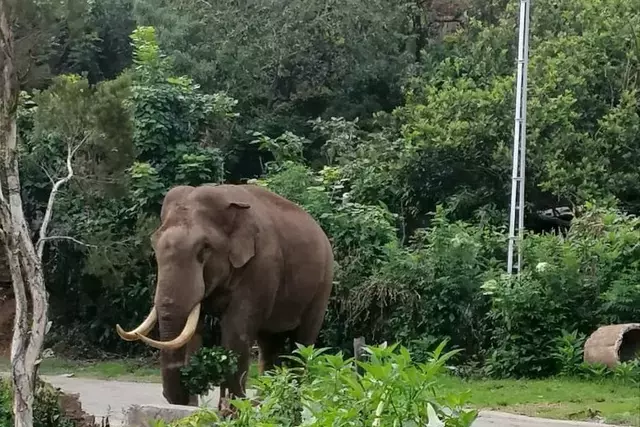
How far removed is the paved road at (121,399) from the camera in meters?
8.77

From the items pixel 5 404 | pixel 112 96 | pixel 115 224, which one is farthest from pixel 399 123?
pixel 5 404

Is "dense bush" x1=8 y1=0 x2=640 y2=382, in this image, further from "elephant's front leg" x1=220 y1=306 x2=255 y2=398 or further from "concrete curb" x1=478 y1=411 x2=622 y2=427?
"elephant's front leg" x1=220 y1=306 x2=255 y2=398

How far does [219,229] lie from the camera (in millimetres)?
7828

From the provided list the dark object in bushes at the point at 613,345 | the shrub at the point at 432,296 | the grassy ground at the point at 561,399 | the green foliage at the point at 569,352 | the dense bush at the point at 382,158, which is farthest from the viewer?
the shrub at the point at 432,296

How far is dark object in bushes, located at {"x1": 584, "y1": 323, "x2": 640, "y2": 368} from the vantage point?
11.0m

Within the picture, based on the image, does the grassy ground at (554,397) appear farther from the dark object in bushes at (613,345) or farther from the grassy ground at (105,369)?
the dark object in bushes at (613,345)

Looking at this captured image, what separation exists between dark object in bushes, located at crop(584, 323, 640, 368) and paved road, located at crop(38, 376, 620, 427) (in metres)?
2.07

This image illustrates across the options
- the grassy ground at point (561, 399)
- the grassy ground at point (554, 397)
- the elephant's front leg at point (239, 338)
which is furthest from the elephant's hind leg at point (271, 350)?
the grassy ground at point (561, 399)

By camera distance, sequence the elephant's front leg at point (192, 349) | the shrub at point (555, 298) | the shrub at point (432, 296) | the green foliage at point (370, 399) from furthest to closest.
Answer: the shrub at point (432, 296) < the shrub at point (555, 298) < the elephant's front leg at point (192, 349) < the green foliage at point (370, 399)

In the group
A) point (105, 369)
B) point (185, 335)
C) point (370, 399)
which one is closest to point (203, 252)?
point (185, 335)

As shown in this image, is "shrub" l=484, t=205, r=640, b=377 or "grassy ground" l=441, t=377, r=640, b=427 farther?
"shrub" l=484, t=205, r=640, b=377

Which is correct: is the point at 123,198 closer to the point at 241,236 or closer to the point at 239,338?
the point at 241,236

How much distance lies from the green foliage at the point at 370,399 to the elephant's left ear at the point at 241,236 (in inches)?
151

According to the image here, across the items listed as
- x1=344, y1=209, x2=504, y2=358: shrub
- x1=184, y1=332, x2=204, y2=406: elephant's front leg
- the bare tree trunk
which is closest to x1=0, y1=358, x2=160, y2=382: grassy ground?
x1=344, y1=209, x2=504, y2=358: shrub
